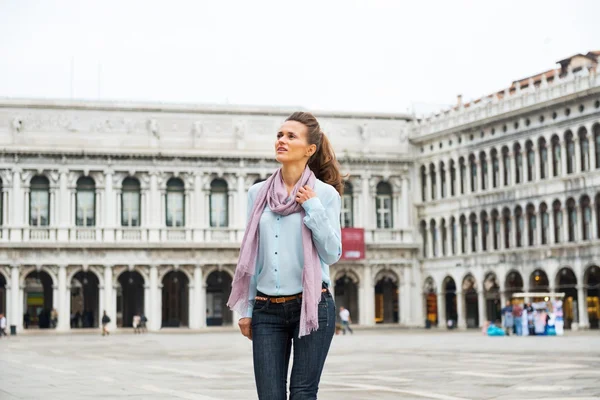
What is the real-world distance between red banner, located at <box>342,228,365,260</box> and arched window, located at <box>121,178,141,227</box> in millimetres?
12837

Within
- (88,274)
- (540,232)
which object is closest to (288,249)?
(540,232)

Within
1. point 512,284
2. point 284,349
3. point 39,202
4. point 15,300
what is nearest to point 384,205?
point 512,284

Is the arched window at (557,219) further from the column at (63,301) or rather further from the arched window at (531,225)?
the column at (63,301)

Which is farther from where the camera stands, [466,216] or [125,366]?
[466,216]

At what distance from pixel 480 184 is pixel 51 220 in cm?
2551

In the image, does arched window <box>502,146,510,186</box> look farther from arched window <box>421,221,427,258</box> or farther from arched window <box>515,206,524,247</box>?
arched window <box>421,221,427,258</box>

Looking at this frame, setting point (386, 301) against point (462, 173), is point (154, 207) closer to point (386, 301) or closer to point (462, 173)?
point (386, 301)

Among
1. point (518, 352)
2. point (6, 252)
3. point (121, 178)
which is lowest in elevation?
point (518, 352)

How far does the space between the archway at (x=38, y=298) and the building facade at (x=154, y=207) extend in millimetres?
92

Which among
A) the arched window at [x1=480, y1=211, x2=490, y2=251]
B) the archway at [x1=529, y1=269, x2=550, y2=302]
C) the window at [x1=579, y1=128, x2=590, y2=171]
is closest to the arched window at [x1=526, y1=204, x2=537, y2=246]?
the archway at [x1=529, y1=269, x2=550, y2=302]

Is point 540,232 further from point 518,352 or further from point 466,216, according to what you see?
point 518,352

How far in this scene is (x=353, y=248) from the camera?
68938 mm

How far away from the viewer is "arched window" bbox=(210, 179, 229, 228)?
6838 cm

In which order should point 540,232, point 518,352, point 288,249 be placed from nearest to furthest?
point 288,249 → point 518,352 → point 540,232
